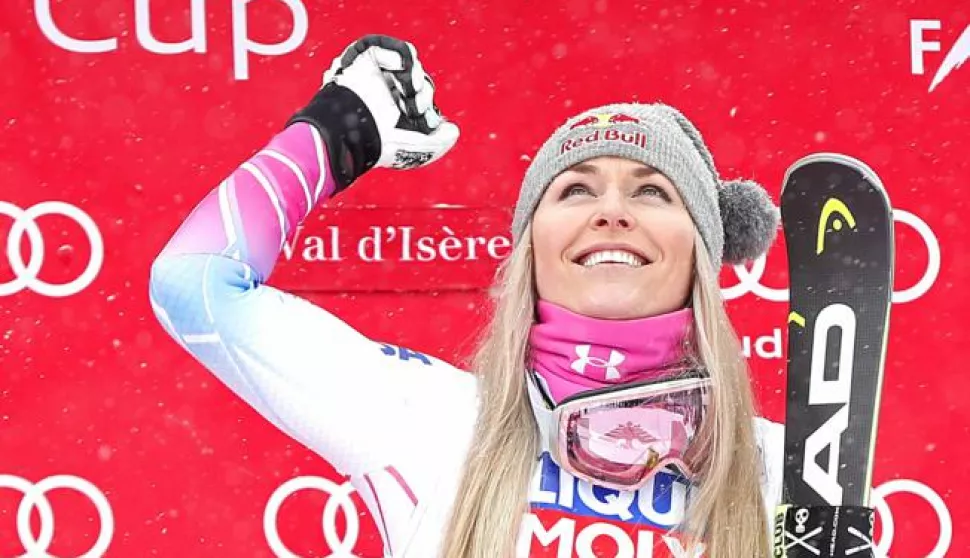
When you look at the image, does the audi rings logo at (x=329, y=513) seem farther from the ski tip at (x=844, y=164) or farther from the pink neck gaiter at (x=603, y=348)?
the ski tip at (x=844, y=164)

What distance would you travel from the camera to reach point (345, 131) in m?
1.88

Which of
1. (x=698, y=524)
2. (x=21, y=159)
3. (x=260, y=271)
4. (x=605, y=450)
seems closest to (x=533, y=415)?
(x=605, y=450)

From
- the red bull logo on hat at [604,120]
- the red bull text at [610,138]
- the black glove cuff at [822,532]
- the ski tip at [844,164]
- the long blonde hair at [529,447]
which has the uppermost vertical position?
the red bull logo on hat at [604,120]

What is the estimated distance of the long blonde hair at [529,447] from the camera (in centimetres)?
183

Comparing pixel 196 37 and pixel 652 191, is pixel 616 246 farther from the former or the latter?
pixel 196 37

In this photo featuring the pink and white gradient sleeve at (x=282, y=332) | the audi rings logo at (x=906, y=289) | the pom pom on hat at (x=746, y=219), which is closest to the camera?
the pink and white gradient sleeve at (x=282, y=332)

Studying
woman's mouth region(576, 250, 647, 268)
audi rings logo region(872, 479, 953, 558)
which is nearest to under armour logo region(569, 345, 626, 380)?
woman's mouth region(576, 250, 647, 268)

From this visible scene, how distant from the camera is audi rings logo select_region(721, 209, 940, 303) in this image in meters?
3.09

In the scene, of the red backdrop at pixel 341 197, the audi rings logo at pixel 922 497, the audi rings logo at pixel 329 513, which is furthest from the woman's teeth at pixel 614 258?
the audi rings logo at pixel 922 497

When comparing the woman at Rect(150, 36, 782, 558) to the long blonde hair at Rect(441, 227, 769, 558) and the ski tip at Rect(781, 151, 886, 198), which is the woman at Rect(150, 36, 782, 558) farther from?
the ski tip at Rect(781, 151, 886, 198)

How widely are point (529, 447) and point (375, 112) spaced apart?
528 millimetres

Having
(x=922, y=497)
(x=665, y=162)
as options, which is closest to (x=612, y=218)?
(x=665, y=162)

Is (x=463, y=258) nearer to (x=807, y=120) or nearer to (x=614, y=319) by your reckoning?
(x=807, y=120)

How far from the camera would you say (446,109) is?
3057 millimetres
